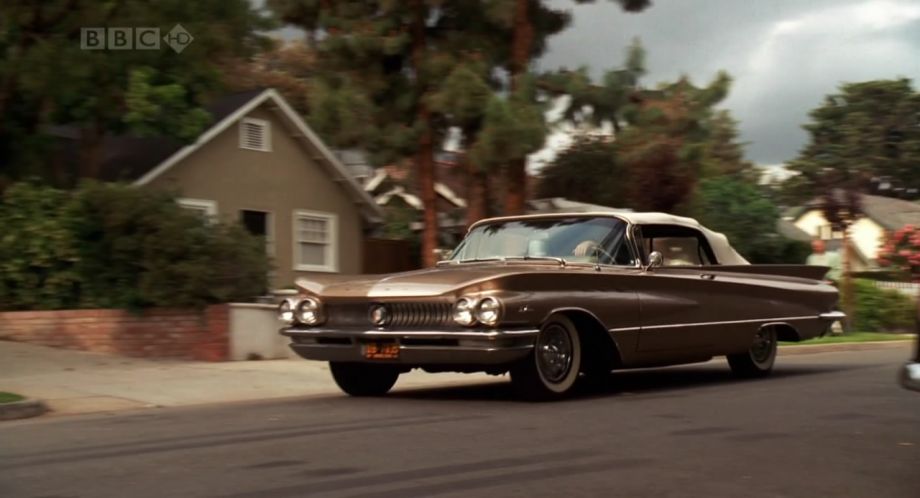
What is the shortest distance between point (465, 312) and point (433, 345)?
420mm

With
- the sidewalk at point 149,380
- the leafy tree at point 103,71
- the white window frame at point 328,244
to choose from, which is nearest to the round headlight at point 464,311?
the sidewalk at point 149,380

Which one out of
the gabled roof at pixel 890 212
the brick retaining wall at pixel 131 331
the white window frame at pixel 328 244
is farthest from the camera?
the gabled roof at pixel 890 212

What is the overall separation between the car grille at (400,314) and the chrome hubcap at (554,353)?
2.83ft

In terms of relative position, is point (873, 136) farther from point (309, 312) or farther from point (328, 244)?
point (309, 312)

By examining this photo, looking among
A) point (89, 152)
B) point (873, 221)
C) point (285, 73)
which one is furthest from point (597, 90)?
point (873, 221)

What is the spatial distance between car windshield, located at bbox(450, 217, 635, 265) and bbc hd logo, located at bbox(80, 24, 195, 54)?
8.26m

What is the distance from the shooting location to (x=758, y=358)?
39.4ft

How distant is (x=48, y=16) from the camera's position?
1630cm

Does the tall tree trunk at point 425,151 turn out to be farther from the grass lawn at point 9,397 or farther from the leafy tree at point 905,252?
the grass lawn at point 9,397

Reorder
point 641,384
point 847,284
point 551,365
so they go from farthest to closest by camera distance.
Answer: point 847,284, point 641,384, point 551,365

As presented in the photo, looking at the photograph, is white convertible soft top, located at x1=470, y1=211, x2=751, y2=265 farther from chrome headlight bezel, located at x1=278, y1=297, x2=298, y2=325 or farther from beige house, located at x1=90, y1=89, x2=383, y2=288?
beige house, located at x1=90, y1=89, x2=383, y2=288

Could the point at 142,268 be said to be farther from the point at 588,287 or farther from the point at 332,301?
the point at 588,287

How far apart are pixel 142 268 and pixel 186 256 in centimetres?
76

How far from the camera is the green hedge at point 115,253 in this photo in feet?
49.2
